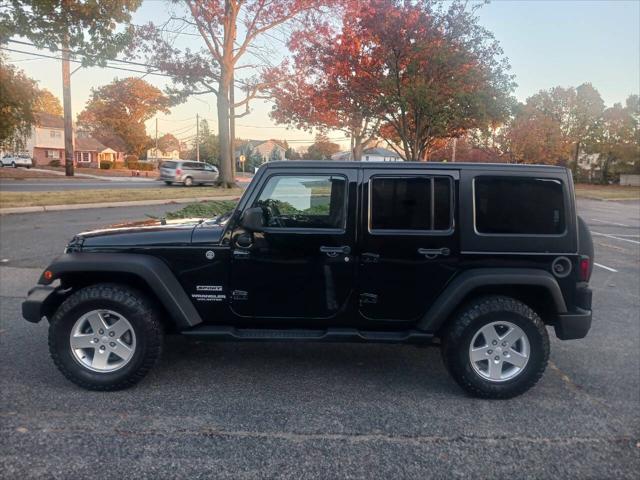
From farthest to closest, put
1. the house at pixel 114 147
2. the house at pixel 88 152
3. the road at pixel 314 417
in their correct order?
1. the house at pixel 114 147
2. the house at pixel 88 152
3. the road at pixel 314 417

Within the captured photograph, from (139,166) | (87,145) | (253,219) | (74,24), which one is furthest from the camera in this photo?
(87,145)

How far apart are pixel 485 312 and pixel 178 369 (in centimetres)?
248

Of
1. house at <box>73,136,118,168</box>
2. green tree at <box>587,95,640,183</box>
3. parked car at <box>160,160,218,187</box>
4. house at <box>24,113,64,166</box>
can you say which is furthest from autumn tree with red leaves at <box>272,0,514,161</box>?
house at <box>73,136,118,168</box>

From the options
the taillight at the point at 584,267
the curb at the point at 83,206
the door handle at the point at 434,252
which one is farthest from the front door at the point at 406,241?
the curb at the point at 83,206

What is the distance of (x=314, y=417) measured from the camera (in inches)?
140

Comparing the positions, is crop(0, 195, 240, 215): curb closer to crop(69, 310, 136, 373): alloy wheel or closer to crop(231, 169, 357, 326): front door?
crop(69, 310, 136, 373): alloy wheel

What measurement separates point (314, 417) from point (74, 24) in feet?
41.5

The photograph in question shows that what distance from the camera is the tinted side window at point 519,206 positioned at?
396 centimetres

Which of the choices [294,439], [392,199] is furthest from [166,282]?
[392,199]

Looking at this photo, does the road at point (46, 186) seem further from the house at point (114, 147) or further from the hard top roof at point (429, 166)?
the house at point (114, 147)

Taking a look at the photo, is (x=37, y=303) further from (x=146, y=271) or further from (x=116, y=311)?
(x=146, y=271)

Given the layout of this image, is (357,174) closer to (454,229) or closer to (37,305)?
(454,229)

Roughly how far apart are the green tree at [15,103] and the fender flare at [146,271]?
27.4 m

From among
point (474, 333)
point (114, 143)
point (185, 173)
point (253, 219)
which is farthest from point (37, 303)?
point (114, 143)
